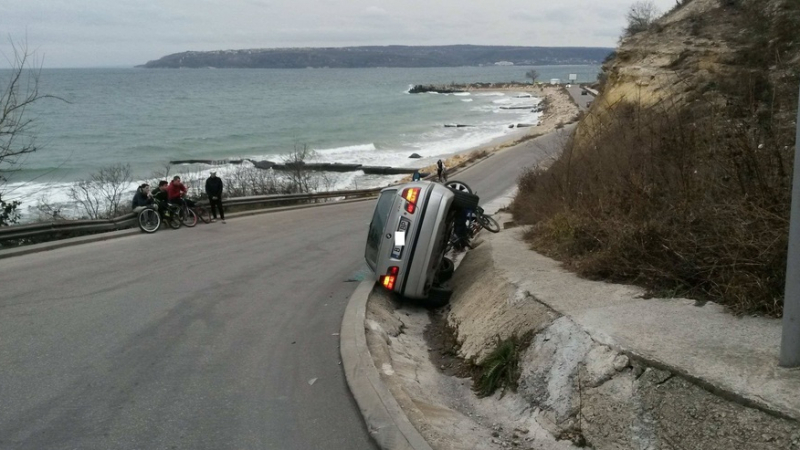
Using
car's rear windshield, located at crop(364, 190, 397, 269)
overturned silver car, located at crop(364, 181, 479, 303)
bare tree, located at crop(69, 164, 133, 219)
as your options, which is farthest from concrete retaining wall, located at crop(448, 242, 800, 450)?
bare tree, located at crop(69, 164, 133, 219)

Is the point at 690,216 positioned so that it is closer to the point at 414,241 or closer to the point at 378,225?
the point at 414,241

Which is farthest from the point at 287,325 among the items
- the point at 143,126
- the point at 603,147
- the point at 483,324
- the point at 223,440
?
the point at 143,126

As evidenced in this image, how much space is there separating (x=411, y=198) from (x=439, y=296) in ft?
4.89

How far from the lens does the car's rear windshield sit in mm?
10618

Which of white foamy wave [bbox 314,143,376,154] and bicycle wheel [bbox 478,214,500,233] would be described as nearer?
bicycle wheel [bbox 478,214,500,233]

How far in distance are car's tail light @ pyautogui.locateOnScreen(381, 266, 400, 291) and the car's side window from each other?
0.50 metres

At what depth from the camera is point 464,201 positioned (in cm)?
1162

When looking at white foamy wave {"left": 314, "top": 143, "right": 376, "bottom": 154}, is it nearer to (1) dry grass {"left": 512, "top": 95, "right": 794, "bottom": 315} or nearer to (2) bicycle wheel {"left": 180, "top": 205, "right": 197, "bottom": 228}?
(2) bicycle wheel {"left": 180, "top": 205, "right": 197, "bottom": 228}

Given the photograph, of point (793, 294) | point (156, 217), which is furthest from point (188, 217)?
point (793, 294)

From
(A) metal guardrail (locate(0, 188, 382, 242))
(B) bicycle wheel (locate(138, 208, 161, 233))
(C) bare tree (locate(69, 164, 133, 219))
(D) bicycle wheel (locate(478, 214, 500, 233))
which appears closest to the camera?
(A) metal guardrail (locate(0, 188, 382, 242))

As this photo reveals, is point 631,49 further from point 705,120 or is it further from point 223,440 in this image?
point 223,440

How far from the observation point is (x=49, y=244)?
50.4ft

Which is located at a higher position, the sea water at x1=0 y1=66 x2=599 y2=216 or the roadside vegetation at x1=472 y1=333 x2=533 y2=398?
the roadside vegetation at x1=472 y1=333 x2=533 y2=398

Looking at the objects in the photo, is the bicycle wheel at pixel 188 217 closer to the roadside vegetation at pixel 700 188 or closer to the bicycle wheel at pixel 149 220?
the bicycle wheel at pixel 149 220
